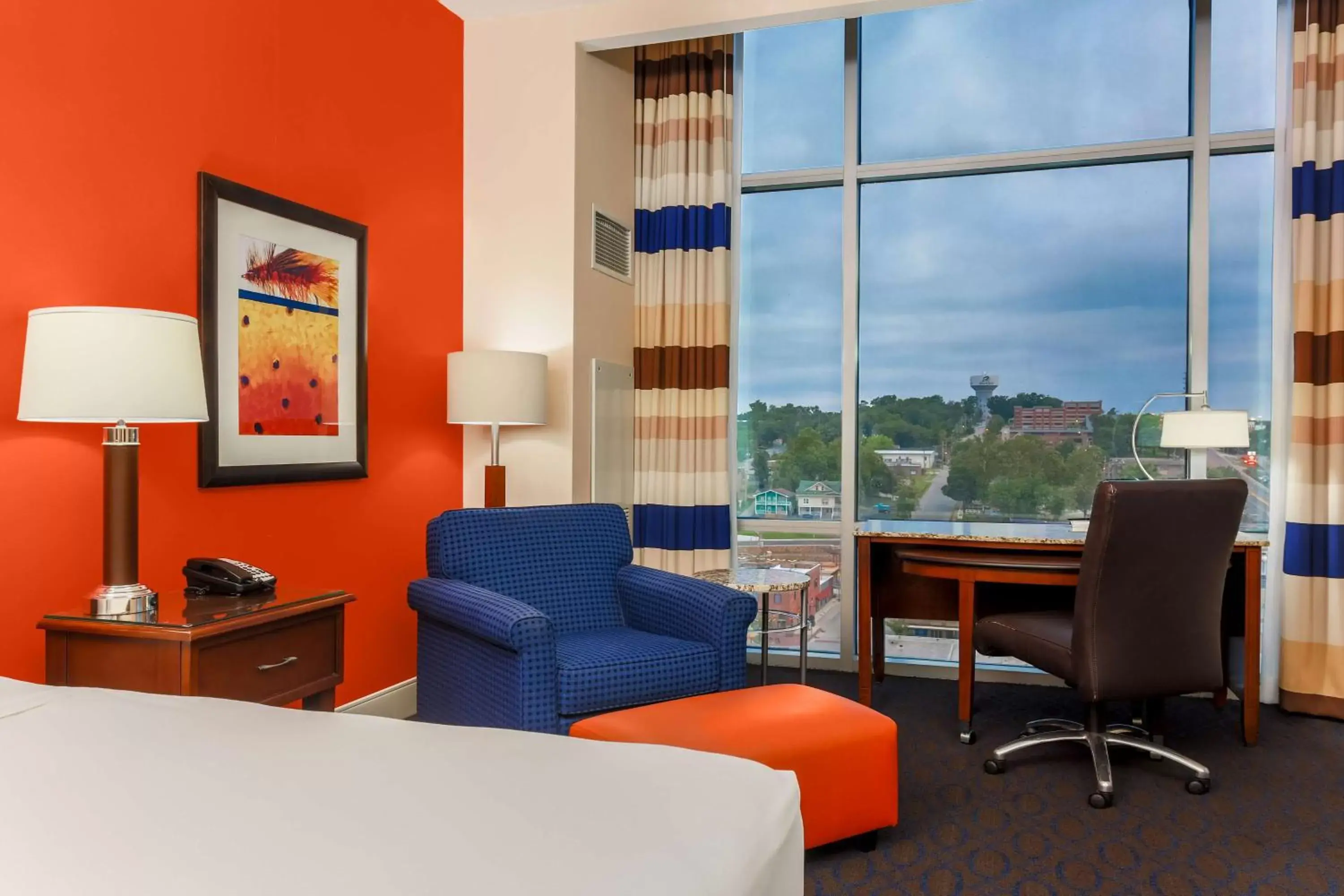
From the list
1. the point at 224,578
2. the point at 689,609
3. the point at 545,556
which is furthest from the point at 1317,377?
the point at 224,578

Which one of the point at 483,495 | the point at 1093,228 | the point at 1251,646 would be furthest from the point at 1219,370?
the point at 483,495

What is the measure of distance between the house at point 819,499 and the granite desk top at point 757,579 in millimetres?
723

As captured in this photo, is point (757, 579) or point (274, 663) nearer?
point (274, 663)

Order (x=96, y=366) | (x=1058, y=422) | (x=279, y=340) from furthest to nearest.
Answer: (x=1058, y=422)
(x=279, y=340)
(x=96, y=366)

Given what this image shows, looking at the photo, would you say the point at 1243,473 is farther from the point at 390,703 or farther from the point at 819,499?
the point at 390,703

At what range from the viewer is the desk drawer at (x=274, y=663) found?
2068 millimetres

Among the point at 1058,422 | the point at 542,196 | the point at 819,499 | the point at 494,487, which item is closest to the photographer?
the point at 494,487

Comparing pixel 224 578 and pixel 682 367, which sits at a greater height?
pixel 682 367

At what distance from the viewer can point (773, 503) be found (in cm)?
459

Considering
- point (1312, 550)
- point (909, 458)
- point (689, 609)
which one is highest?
point (909, 458)

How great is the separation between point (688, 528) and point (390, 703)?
1.56 metres

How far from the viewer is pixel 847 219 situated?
442 centimetres

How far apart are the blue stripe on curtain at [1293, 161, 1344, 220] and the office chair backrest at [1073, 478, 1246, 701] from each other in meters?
1.64

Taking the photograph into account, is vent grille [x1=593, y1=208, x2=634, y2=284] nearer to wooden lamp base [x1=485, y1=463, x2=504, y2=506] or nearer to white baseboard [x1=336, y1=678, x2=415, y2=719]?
wooden lamp base [x1=485, y1=463, x2=504, y2=506]
